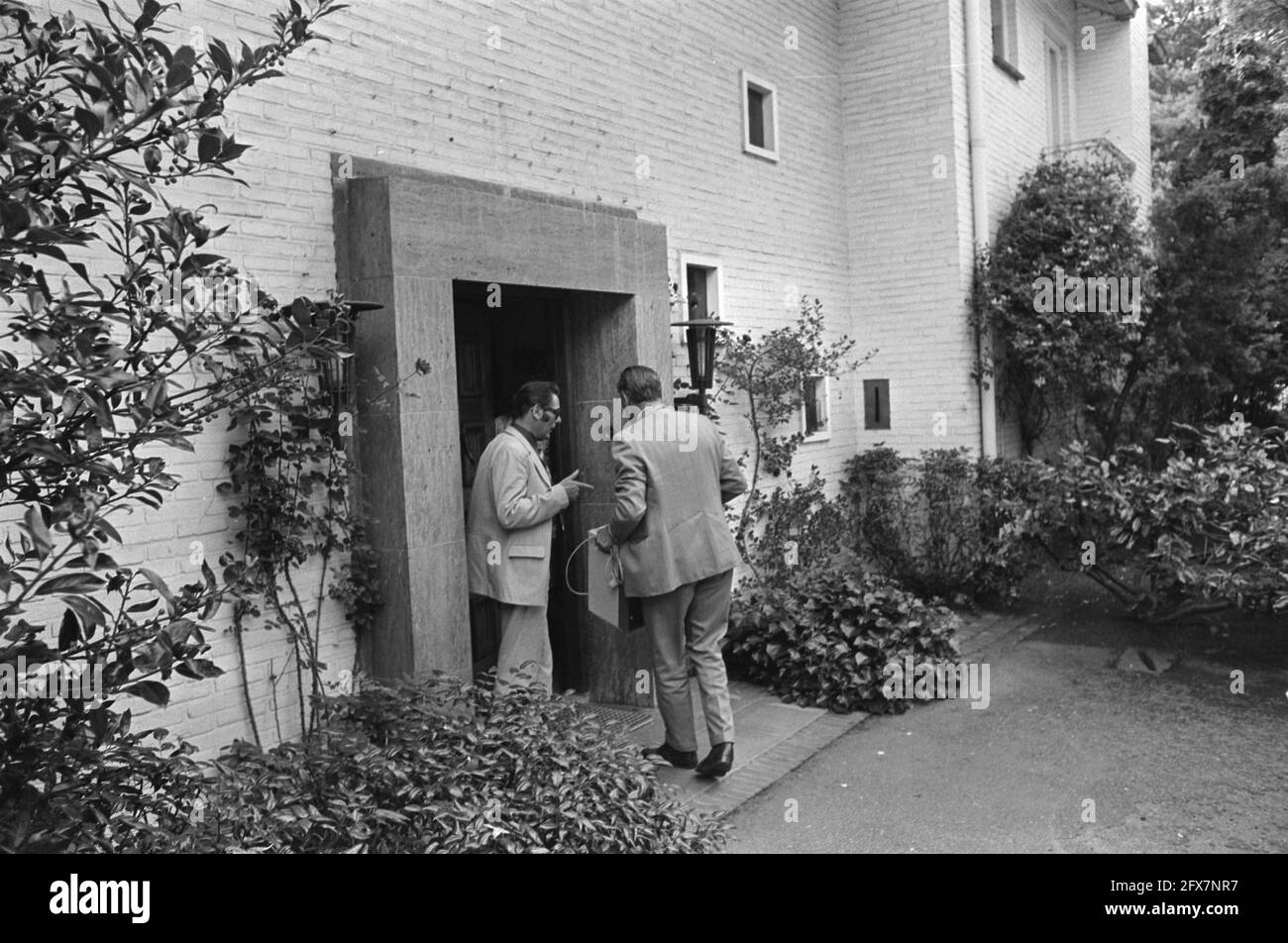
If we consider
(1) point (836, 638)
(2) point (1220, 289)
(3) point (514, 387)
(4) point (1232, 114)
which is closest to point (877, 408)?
(2) point (1220, 289)

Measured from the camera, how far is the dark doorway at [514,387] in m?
7.26

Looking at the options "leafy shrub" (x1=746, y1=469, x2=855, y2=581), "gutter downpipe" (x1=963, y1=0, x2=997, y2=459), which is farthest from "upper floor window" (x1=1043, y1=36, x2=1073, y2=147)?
"leafy shrub" (x1=746, y1=469, x2=855, y2=581)

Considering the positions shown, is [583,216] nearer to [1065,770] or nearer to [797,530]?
[797,530]

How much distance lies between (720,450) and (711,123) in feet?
13.4

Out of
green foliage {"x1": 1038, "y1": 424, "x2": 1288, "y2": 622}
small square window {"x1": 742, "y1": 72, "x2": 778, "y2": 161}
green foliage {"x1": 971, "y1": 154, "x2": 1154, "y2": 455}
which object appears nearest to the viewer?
green foliage {"x1": 1038, "y1": 424, "x2": 1288, "y2": 622}

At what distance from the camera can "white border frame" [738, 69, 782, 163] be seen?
968 centimetres

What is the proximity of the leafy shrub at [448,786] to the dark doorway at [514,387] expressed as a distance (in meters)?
2.19

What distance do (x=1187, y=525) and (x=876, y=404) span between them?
157 inches

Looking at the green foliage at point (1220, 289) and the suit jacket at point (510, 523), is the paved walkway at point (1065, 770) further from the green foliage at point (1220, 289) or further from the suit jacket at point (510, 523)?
the green foliage at point (1220, 289)

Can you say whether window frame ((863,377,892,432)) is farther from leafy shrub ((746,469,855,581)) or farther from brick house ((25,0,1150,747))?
leafy shrub ((746,469,855,581))

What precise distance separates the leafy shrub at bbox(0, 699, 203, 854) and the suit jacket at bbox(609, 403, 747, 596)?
2.90m

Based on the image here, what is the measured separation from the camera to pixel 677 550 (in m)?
5.93

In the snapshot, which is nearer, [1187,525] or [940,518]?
[1187,525]

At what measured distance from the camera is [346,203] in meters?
5.67
